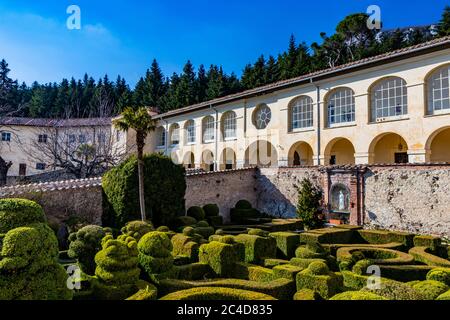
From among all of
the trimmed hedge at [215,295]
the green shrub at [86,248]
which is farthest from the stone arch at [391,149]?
the green shrub at [86,248]

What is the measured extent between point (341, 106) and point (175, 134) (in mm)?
21627

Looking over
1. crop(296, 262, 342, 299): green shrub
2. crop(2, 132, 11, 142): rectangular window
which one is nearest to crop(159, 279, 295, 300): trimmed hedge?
crop(296, 262, 342, 299): green shrub

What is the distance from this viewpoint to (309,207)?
20.0m

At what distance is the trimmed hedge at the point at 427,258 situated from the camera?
1144 centimetres

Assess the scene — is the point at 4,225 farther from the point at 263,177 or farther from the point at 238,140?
the point at 238,140

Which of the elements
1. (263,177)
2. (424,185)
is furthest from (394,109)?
(263,177)

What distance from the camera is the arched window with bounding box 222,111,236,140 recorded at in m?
32.1

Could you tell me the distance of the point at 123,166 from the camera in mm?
17312

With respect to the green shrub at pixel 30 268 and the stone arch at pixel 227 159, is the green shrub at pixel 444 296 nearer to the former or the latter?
the green shrub at pixel 30 268

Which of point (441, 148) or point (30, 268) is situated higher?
point (441, 148)

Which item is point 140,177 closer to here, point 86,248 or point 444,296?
point 86,248

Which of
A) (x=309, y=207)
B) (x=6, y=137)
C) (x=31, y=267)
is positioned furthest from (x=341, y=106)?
(x=6, y=137)
